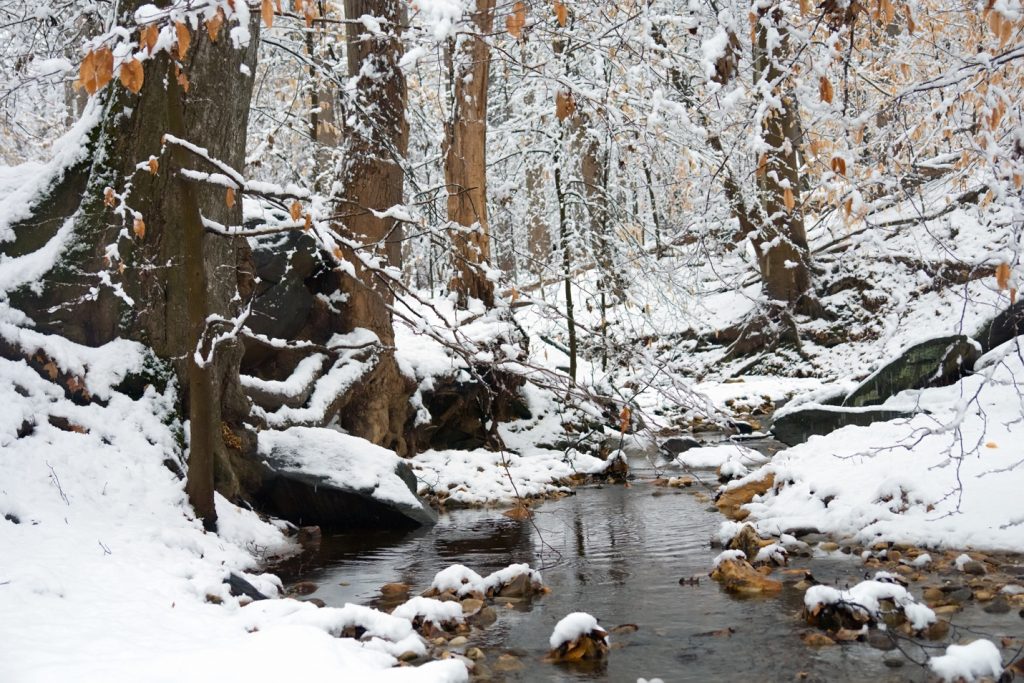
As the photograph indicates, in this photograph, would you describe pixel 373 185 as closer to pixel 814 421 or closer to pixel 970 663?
pixel 814 421

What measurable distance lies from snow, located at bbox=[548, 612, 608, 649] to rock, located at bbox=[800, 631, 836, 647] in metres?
0.93

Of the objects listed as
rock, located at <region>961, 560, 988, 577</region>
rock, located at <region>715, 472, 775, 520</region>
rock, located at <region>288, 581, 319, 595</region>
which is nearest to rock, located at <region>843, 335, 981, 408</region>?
rock, located at <region>715, 472, 775, 520</region>

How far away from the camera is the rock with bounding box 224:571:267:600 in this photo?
430 centimetres

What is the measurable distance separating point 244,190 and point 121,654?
7.38ft

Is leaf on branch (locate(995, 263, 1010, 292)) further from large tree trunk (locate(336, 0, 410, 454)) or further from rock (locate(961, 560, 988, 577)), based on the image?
large tree trunk (locate(336, 0, 410, 454))

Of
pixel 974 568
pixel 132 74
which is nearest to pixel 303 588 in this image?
pixel 132 74

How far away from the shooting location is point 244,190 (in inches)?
168

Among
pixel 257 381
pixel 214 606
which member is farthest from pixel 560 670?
pixel 257 381

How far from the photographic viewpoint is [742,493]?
7.27 m

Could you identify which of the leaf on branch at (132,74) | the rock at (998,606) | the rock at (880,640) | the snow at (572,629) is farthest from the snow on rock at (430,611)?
the leaf on branch at (132,74)

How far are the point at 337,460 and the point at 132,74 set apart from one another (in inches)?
172

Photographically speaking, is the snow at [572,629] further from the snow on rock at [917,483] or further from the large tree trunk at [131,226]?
the large tree trunk at [131,226]

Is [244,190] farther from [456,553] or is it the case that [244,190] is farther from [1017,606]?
[1017,606]

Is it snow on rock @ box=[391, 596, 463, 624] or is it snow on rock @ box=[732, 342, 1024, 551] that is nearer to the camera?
snow on rock @ box=[391, 596, 463, 624]
